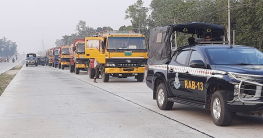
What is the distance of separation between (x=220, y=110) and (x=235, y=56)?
5.47 feet

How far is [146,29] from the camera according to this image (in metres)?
119

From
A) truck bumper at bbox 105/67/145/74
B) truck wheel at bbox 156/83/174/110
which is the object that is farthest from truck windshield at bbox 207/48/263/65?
truck bumper at bbox 105/67/145/74

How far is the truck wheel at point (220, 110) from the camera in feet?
29.1

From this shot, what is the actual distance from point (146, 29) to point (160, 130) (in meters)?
111

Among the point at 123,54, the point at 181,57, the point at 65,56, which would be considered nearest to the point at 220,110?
the point at 181,57

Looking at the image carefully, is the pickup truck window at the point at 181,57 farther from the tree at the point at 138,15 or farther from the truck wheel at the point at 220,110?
the tree at the point at 138,15

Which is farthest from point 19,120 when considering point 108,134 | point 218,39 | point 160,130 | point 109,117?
point 218,39

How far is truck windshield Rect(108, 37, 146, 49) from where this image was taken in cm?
2369

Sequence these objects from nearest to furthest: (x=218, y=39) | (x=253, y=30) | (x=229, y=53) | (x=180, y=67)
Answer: (x=229, y=53), (x=180, y=67), (x=218, y=39), (x=253, y=30)

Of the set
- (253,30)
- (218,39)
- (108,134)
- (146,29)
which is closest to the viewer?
(108,134)

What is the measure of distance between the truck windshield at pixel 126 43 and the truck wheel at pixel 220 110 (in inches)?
573

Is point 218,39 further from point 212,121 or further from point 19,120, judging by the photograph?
point 19,120

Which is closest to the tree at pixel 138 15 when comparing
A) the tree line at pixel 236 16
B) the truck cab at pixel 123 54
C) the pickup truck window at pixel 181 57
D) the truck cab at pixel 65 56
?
the tree line at pixel 236 16

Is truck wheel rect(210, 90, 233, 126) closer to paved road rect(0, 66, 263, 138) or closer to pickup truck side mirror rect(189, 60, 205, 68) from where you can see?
paved road rect(0, 66, 263, 138)
